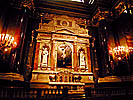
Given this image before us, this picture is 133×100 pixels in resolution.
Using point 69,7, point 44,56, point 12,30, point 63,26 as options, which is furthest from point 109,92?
point 69,7

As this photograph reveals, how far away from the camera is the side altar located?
27.5 feet

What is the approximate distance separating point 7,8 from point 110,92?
9.49m

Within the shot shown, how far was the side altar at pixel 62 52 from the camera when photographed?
8383mm

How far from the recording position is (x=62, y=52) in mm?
9414

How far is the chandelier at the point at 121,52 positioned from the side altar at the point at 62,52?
232 cm

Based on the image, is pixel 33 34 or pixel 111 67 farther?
pixel 33 34

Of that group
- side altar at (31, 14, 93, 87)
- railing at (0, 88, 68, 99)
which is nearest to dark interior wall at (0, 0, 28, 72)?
→ side altar at (31, 14, 93, 87)

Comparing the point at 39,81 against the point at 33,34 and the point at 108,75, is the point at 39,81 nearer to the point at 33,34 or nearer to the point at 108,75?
the point at 33,34

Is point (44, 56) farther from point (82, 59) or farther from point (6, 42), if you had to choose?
point (82, 59)

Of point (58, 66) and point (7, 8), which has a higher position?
point (7, 8)

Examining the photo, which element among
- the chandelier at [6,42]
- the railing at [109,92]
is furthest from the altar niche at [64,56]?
the railing at [109,92]

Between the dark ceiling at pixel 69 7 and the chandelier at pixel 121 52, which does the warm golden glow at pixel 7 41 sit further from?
the chandelier at pixel 121 52

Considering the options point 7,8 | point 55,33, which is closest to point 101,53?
point 55,33

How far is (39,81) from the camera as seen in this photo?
793cm
